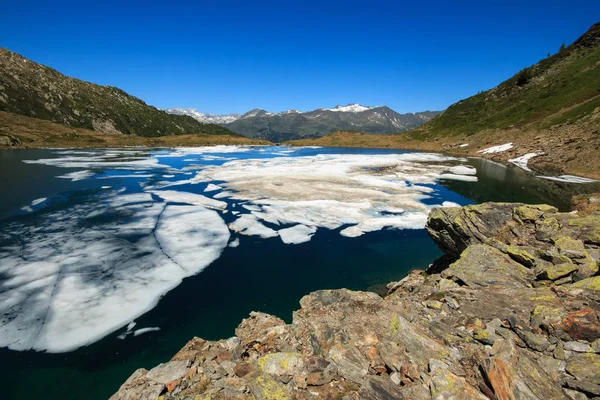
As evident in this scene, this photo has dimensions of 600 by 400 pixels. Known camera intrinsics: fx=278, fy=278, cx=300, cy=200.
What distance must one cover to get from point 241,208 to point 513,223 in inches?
816

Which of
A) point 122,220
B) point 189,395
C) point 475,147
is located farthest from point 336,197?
point 475,147

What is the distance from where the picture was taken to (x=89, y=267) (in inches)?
573

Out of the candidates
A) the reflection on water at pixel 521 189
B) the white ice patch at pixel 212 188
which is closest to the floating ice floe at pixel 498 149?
the reflection on water at pixel 521 189

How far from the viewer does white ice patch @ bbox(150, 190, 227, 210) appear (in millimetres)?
27516

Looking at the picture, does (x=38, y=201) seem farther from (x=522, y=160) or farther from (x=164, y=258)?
(x=522, y=160)

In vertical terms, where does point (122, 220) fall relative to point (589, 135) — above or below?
below

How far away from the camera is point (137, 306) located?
1198 cm

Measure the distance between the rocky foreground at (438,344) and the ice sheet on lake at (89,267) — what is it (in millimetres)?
5647

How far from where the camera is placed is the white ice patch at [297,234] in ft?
65.5

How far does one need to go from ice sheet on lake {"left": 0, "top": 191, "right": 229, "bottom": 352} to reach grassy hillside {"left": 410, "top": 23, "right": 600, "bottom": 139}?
264 ft

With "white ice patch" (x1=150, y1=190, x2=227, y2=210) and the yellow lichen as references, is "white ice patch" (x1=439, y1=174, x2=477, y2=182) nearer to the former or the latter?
"white ice patch" (x1=150, y1=190, x2=227, y2=210)

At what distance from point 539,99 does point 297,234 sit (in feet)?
352

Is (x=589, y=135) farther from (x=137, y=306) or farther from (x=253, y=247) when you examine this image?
(x=137, y=306)

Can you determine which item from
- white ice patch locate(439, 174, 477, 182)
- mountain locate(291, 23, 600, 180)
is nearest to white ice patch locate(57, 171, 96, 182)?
white ice patch locate(439, 174, 477, 182)
